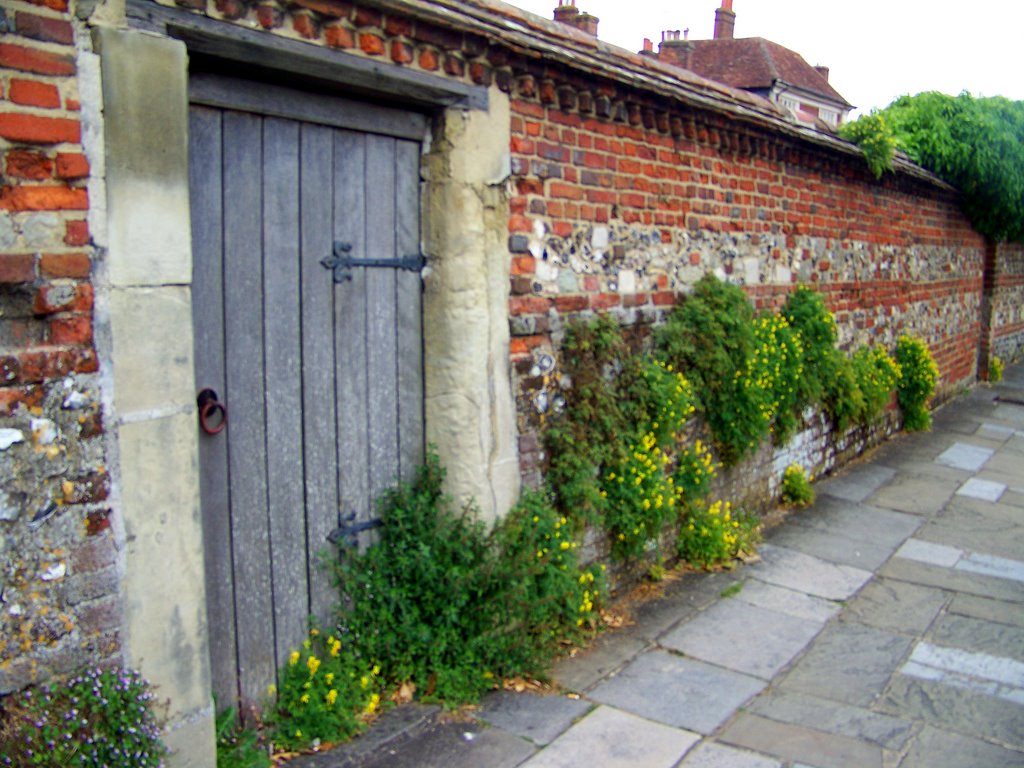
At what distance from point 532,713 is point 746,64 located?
88.7ft

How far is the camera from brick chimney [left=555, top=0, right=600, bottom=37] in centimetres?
1086

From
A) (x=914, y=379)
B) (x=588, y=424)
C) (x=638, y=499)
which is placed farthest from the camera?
(x=914, y=379)

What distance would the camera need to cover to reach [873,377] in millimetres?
8812

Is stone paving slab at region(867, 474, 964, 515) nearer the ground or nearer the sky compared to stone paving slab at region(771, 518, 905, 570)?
nearer the sky

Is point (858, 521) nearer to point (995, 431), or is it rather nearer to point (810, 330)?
point (810, 330)

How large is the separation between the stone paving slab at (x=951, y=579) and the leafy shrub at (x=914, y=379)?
4074mm

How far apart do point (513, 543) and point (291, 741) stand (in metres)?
1.24

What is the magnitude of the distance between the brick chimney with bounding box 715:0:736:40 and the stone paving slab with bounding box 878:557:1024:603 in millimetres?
25714

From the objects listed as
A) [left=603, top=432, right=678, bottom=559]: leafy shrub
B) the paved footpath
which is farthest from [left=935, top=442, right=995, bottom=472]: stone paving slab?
[left=603, top=432, right=678, bottom=559]: leafy shrub

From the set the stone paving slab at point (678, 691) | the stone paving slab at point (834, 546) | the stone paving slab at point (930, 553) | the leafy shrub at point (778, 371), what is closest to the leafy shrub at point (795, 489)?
the leafy shrub at point (778, 371)

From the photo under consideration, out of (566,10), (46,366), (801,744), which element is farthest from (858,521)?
(566,10)

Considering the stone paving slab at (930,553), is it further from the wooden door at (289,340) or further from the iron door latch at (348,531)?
the iron door latch at (348,531)

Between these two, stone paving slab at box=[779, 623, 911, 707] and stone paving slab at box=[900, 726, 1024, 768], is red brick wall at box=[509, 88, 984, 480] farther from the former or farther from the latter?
stone paving slab at box=[900, 726, 1024, 768]

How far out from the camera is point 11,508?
8.27ft
